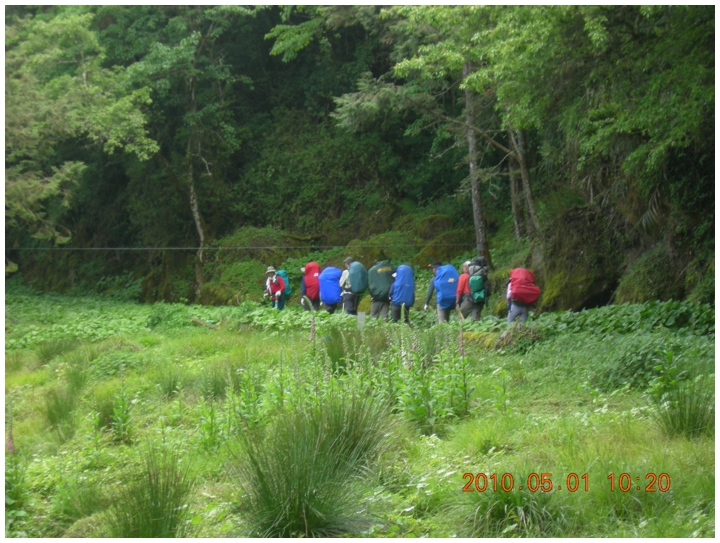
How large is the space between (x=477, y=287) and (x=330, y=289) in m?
3.99

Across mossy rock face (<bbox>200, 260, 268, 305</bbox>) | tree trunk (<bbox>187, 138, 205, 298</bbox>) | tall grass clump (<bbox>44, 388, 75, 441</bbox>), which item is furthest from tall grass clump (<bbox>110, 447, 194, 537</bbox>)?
tree trunk (<bbox>187, 138, 205, 298</bbox>)

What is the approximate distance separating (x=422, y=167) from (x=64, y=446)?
22.1m

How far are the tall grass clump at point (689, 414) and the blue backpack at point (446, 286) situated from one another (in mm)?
8419

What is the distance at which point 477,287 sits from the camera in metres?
13.5

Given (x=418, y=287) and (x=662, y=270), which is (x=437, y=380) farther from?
(x=418, y=287)

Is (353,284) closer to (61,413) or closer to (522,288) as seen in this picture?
(522,288)

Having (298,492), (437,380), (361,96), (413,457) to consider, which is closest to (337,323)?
(437,380)

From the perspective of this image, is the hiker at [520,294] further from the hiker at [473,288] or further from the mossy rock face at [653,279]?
the mossy rock face at [653,279]

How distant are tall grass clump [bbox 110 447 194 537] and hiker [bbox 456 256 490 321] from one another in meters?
9.53

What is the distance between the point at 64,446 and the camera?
6879 millimetres

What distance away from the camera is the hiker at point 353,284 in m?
15.3

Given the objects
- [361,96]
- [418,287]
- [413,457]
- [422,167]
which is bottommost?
[418,287]
